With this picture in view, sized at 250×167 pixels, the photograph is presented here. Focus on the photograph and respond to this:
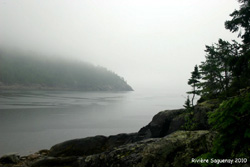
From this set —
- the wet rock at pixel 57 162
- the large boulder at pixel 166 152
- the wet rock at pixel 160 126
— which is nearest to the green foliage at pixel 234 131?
the large boulder at pixel 166 152

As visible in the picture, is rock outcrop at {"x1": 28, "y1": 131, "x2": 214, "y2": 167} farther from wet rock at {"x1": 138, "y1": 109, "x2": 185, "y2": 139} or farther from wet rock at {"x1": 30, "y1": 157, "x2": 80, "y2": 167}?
wet rock at {"x1": 138, "y1": 109, "x2": 185, "y2": 139}

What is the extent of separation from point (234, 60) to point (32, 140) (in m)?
36.6

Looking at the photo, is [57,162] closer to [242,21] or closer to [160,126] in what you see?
[160,126]

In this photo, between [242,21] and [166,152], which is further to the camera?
[242,21]

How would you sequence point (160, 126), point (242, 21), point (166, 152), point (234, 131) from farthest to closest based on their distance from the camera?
point (160, 126), point (242, 21), point (166, 152), point (234, 131)

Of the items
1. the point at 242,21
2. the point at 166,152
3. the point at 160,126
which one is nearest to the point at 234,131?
the point at 166,152

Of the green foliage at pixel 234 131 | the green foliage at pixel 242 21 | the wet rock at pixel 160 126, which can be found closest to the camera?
the green foliage at pixel 234 131

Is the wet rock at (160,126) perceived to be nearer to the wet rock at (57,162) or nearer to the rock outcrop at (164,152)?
the wet rock at (57,162)

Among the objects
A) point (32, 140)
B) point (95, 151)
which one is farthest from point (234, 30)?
point (32, 140)

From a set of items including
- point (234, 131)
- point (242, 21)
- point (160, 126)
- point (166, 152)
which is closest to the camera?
point (234, 131)

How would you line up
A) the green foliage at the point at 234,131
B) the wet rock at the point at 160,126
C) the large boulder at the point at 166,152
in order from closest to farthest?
the green foliage at the point at 234,131 < the large boulder at the point at 166,152 < the wet rock at the point at 160,126

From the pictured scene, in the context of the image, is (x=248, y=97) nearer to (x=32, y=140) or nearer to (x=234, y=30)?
(x=234, y=30)

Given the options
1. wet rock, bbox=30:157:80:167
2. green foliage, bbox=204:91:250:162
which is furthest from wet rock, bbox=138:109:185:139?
green foliage, bbox=204:91:250:162

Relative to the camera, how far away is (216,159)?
2.74m
